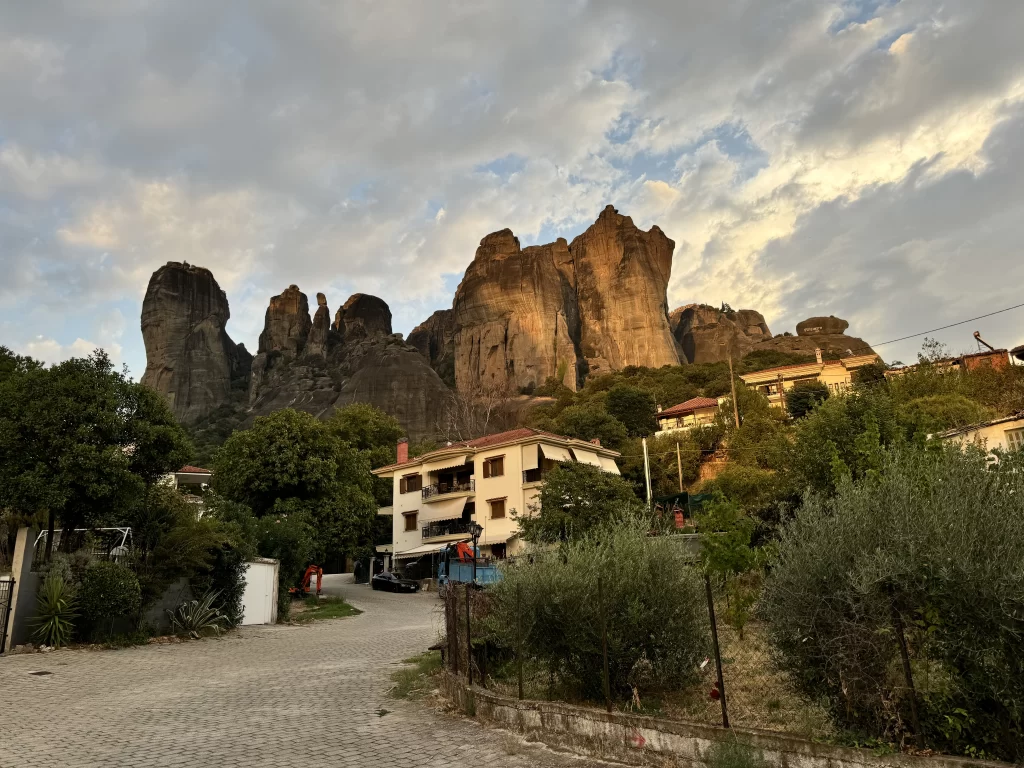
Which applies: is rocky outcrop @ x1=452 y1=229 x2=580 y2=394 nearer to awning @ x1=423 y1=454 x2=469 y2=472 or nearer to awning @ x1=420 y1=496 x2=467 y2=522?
awning @ x1=423 y1=454 x2=469 y2=472

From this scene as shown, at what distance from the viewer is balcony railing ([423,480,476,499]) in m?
40.3

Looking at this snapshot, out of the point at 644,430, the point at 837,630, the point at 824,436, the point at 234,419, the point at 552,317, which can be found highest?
the point at 552,317

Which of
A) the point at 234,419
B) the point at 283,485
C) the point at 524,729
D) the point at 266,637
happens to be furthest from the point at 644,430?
the point at 234,419

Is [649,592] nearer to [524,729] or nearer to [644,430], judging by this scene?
[524,729]

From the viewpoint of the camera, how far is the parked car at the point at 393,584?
3394 centimetres

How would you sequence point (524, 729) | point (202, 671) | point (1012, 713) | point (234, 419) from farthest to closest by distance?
1. point (234, 419)
2. point (202, 671)
3. point (524, 729)
4. point (1012, 713)

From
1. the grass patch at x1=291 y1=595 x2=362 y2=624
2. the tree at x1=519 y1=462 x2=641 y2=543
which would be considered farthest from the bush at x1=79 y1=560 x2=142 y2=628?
the tree at x1=519 y1=462 x2=641 y2=543

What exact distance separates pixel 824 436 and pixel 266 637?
52.2 feet

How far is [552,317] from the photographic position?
347 feet

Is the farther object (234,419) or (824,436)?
(234,419)

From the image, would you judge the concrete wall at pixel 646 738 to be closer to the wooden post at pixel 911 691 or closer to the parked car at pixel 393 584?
the wooden post at pixel 911 691

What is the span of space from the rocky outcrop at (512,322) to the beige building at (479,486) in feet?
187

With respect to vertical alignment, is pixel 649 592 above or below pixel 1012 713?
above

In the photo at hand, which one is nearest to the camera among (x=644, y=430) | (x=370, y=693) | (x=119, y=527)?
(x=370, y=693)
